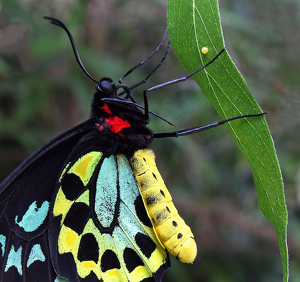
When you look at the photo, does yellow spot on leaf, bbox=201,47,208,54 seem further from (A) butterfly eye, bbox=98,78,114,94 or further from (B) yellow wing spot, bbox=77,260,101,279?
(B) yellow wing spot, bbox=77,260,101,279

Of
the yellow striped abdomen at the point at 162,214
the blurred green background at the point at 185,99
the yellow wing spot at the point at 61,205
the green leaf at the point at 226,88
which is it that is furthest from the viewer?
the blurred green background at the point at 185,99

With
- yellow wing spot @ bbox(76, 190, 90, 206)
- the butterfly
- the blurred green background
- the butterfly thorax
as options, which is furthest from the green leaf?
the blurred green background

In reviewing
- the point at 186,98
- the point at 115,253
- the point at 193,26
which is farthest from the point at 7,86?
the point at 193,26

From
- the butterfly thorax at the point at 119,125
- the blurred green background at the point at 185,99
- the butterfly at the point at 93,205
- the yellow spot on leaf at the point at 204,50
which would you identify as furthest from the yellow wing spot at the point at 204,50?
the blurred green background at the point at 185,99

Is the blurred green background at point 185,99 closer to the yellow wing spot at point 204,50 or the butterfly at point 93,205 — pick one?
the butterfly at point 93,205

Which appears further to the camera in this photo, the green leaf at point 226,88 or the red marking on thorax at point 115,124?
the red marking on thorax at point 115,124
